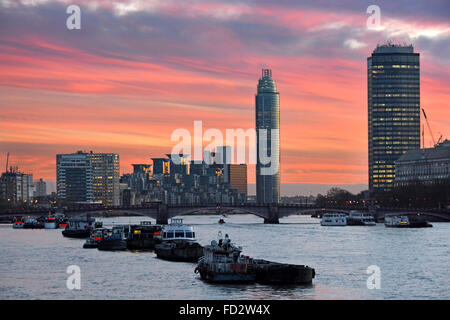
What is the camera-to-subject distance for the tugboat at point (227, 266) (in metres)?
71.2

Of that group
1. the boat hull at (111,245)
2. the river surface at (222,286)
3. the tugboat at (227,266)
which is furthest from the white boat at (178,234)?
the tugboat at (227,266)

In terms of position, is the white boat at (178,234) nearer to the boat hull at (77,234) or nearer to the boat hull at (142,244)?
the boat hull at (142,244)

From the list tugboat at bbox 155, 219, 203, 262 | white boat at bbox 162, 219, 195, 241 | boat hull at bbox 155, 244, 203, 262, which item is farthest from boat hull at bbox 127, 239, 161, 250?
boat hull at bbox 155, 244, 203, 262

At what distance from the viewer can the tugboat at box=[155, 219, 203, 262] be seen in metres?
98.6

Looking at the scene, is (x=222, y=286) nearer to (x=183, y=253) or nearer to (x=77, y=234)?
(x=183, y=253)

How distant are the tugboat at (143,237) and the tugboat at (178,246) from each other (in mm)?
9803

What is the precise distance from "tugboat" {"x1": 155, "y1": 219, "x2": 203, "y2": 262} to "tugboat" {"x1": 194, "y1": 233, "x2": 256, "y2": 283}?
2337 cm

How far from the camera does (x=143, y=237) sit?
420ft

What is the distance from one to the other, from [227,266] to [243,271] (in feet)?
4.53

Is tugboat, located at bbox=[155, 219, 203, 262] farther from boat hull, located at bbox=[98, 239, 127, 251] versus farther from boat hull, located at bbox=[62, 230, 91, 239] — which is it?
boat hull, located at bbox=[62, 230, 91, 239]

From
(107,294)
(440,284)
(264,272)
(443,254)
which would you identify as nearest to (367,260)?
(443,254)

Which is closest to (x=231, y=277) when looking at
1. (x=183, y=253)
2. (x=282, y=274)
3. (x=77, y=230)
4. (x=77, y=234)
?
(x=282, y=274)
